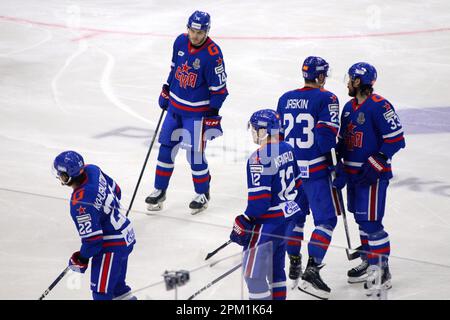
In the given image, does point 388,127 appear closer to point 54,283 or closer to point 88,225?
point 88,225

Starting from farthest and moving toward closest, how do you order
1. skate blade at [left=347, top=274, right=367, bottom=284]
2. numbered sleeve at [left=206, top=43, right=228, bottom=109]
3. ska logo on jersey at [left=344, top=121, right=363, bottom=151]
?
numbered sleeve at [left=206, top=43, right=228, bottom=109], ska logo on jersey at [left=344, top=121, right=363, bottom=151], skate blade at [left=347, top=274, right=367, bottom=284]

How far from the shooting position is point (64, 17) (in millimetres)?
12383

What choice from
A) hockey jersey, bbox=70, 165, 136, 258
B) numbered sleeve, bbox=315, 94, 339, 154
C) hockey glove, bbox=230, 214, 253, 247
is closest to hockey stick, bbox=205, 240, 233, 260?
hockey glove, bbox=230, 214, 253, 247

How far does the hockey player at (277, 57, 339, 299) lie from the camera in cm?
526

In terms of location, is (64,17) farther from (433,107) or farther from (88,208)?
(88,208)

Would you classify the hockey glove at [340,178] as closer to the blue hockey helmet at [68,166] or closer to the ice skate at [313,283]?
the ice skate at [313,283]

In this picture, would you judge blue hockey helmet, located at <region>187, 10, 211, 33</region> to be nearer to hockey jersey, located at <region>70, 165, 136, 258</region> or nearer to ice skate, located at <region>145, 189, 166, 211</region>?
ice skate, located at <region>145, 189, 166, 211</region>

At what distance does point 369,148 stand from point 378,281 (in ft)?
5.52

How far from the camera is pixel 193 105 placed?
638 cm

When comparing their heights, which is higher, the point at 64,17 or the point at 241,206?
the point at 64,17

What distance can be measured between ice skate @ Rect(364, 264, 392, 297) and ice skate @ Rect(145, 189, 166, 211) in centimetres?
295

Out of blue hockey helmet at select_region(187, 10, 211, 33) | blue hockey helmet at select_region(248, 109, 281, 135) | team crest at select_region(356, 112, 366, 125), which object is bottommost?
team crest at select_region(356, 112, 366, 125)
